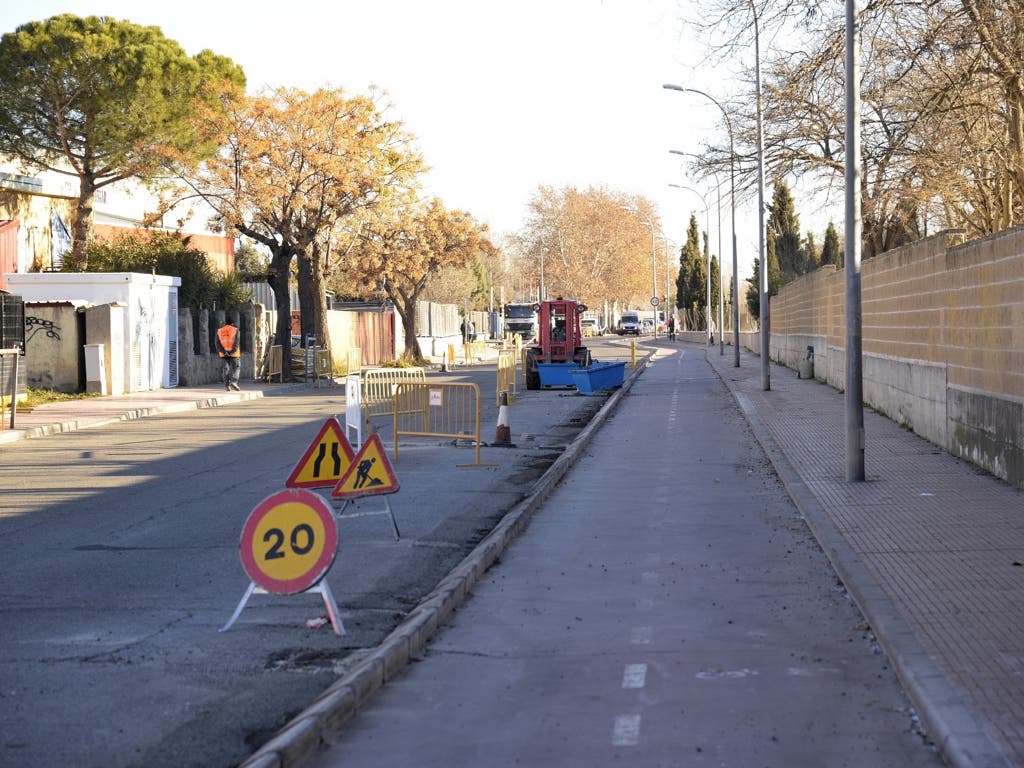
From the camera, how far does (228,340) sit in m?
34.8

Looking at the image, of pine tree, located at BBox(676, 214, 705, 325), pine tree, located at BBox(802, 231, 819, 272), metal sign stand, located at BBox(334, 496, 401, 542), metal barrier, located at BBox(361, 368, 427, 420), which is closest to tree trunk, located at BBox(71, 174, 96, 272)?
metal barrier, located at BBox(361, 368, 427, 420)

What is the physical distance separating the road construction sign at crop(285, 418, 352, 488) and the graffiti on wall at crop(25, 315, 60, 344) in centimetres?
2485

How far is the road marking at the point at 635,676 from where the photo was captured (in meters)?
6.71

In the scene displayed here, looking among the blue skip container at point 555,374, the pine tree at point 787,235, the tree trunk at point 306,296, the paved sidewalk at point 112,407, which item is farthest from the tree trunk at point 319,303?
the pine tree at point 787,235

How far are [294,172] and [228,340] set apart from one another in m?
8.24

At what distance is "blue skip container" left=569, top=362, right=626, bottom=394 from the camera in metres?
34.5

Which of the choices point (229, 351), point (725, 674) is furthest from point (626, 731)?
point (229, 351)

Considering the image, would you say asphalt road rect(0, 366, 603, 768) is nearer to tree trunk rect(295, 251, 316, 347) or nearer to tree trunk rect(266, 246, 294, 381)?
tree trunk rect(266, 246, 294, 381)

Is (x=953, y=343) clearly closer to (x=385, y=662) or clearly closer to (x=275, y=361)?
(x=385, y=662)

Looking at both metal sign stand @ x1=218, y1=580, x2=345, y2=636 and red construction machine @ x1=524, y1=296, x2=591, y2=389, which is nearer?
metal sign stand @ x1=218, y1=580, x2=345, y2=636

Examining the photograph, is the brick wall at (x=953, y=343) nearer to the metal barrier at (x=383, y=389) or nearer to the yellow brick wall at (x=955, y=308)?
the yellow brick wall at (x=955, y=308)

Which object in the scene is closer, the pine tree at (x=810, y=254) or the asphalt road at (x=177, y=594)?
the asphalt road at (x=177, y=594)

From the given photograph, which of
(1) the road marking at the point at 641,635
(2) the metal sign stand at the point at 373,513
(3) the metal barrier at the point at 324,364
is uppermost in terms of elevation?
(3) the metal barrier at the point at 324,364

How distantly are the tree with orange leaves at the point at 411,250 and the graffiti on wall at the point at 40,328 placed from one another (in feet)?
63.9
